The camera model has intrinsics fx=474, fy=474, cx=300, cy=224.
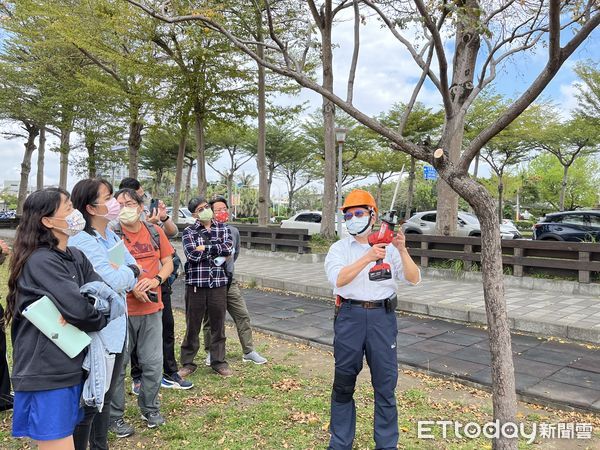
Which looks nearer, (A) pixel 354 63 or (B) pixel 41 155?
(A) pixel 354 63

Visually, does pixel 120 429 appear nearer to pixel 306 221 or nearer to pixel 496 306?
pixel 496 306

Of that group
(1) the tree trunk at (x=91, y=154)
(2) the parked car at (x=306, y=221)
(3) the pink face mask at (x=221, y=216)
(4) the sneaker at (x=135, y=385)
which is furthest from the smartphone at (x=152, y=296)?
(1) the tree trunk at (x=91, y=154)

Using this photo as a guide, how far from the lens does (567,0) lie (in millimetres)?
3697

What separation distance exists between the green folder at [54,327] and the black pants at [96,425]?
471mm

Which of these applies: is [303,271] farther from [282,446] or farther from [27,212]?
[27,212]

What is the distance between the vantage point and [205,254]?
14.6 ft

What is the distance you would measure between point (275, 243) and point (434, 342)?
352 inches

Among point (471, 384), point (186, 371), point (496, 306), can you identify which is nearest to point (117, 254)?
point (186, 371)

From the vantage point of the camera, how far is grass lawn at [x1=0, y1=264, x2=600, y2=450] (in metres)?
3.29

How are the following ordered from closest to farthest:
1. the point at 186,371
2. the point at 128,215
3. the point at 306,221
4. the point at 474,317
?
the point at 128,215 < the point at 186,371 < the point at 474,317 < the point at 306,221

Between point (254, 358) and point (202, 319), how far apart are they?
2.68ft

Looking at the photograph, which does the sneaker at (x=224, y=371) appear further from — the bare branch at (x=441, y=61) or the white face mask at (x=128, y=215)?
the bare branch at (x=441, y=61)

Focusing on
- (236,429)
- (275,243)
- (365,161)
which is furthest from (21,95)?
(236,429)

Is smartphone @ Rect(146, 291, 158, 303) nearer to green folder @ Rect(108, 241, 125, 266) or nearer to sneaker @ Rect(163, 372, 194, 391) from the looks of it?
green folder @ Rect(108, 241, 125, 266)
